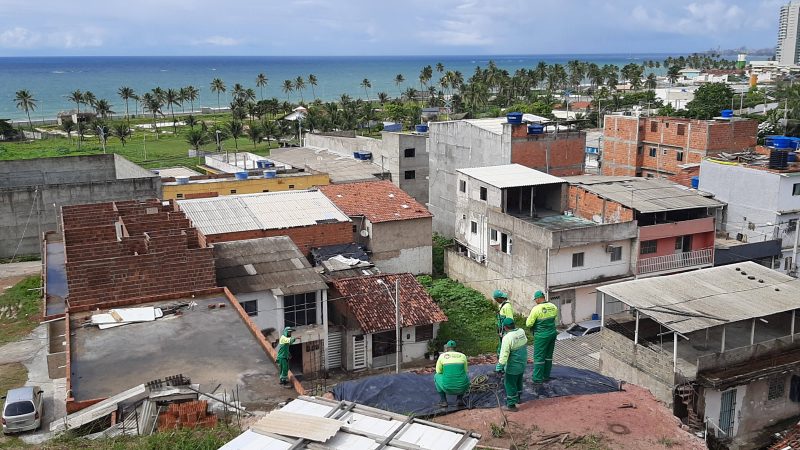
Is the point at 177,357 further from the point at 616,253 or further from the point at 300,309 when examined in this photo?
the point at 616,253

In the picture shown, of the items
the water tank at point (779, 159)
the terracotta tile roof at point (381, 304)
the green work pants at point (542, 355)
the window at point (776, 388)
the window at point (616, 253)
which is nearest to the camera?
the green work pants at point (542, 355)

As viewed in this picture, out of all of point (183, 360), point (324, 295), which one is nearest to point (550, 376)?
point (183, 360)

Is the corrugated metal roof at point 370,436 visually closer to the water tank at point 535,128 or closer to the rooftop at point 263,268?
the rooftop at point 263,268

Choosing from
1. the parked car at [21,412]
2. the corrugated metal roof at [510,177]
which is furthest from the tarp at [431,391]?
the corrugated metal roof at [510,177]

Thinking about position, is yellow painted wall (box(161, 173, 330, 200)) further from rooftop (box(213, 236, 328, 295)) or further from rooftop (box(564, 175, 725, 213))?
rooftop (box(564, 175, 725, 213))

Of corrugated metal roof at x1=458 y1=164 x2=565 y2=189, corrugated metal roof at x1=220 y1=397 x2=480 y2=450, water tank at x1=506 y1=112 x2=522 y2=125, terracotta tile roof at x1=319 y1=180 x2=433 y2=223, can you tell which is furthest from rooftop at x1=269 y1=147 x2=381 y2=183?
corrugated metal roof at x1=220 y1=397 x2=480 y2=450

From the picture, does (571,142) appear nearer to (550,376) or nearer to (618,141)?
(618,141)

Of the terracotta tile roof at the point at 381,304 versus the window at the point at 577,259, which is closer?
the terracotta tile roof at the point at 381,304
